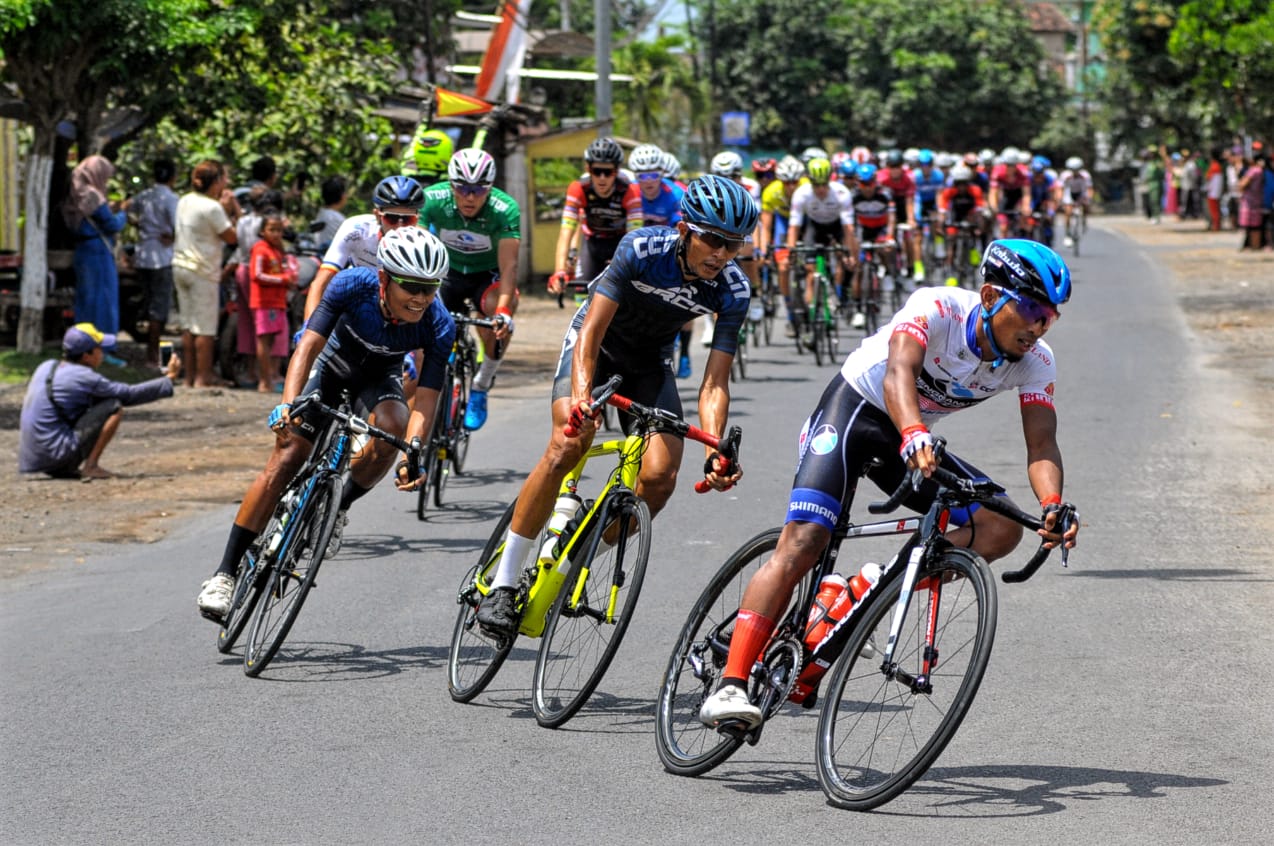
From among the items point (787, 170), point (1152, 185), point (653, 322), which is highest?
point (787, 170)

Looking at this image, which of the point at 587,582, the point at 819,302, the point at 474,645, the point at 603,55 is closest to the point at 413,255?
the point at 474,645

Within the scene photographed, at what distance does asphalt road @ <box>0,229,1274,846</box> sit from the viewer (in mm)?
5219

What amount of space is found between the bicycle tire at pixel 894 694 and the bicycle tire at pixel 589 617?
0.93 m

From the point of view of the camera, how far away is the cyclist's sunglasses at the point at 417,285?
7320 millimetres

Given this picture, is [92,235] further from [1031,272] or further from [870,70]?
[870,70]

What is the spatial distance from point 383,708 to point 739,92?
75117 mm

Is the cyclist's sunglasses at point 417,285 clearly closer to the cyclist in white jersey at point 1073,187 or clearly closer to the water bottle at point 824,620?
the water bottle at point 824,620

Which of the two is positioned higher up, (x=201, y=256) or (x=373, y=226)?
(x=373, y=226)

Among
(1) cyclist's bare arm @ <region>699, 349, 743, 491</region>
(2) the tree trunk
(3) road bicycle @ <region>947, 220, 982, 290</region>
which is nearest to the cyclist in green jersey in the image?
(1) cyclist's bare arm @ <region>699, 349, 743, 491</region>

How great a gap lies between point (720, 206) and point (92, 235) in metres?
12.4

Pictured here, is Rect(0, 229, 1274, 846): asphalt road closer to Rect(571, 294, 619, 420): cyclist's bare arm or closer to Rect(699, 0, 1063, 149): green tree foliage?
Rect(571, 294, 619, 420): cyclist's bare arm

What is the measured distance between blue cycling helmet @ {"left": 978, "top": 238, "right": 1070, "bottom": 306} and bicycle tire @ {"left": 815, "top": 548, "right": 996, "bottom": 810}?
766mm

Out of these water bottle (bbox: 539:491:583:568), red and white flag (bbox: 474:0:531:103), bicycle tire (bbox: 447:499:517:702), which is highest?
red and white flag (bbox: 474:0:531:103)

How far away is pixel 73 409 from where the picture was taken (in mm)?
12164
